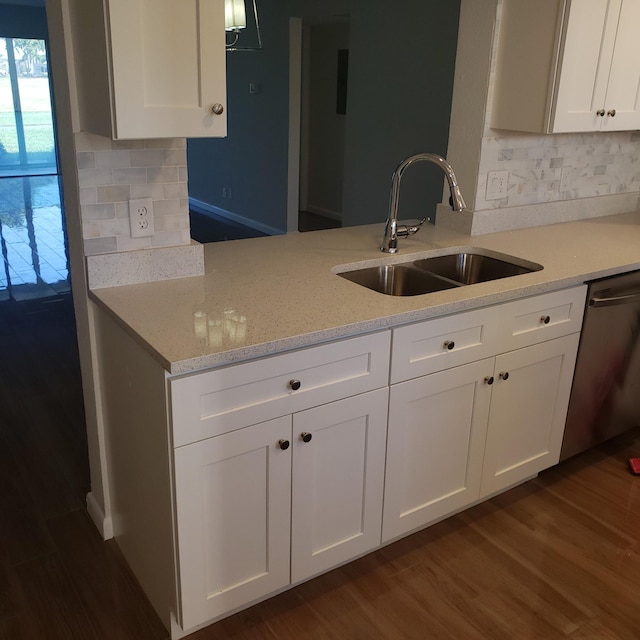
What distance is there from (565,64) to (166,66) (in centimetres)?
155

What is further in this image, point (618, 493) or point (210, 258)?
point (618, 493)

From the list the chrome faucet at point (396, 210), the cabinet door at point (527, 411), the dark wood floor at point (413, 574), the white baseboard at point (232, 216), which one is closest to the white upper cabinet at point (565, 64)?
the chrome faucet at point (396, 210)

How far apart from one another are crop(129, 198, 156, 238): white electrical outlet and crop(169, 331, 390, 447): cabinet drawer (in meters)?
0.61

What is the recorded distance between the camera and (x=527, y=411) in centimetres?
237

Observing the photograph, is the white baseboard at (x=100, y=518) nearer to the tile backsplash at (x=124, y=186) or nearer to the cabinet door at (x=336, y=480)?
the cabinet door at (x=336, y=480)

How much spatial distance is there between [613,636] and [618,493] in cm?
77

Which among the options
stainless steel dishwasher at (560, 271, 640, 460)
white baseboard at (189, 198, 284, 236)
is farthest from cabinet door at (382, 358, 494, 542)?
white baseboard at (189, 198, 284, 236)

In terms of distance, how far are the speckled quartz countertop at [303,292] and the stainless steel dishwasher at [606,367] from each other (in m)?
0.09

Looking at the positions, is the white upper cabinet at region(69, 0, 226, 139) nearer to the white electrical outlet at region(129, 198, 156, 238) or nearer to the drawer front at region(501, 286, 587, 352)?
the white electrical outlet at region(129, 198, 156, 238)

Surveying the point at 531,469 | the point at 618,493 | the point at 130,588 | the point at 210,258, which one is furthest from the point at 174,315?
the point at 618,493

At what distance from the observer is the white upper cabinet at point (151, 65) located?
5.10 ft

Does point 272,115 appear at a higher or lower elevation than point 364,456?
higher

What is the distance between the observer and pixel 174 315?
1736 mm

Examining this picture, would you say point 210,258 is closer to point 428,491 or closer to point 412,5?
point 428,491
